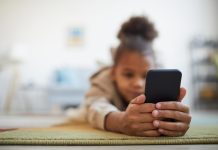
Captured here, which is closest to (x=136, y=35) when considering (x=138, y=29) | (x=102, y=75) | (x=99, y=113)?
(x=138, y=29)

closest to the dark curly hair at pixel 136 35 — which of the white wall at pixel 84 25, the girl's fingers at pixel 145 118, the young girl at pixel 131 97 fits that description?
the young girl at pixel 131 97

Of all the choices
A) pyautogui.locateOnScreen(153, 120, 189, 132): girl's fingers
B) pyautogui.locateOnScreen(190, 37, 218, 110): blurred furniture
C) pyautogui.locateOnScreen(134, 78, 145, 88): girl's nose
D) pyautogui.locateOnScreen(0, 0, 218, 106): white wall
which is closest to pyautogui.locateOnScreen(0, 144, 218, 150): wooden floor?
pyautogui.locateOnScreen(153, 120, 189, 132): girl's fingers

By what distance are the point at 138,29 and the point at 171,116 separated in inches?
22.1

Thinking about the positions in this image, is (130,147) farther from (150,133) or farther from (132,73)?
(132,73)

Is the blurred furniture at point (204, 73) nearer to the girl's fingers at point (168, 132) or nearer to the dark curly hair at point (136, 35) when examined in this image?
the dark curly hair at point (136, 35)

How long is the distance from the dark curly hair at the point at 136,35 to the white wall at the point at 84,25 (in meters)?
3.15

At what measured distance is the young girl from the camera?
56 cm

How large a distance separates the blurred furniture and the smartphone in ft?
11.4

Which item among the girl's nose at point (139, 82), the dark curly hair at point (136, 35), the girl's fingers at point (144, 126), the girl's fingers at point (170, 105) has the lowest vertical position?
the girl's fingers at point (144, 126)

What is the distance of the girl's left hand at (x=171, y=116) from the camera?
554 mm

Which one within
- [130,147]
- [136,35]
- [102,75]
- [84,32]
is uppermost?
[84,32]

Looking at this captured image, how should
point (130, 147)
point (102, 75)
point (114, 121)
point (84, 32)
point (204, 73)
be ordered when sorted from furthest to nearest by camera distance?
point (84, 32)
point (204, 73)
point (102, 75)
point (114, 121)
point (130, 147)

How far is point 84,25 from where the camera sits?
4.30m

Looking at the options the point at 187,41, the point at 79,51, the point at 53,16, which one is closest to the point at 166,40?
the point at 187,41
